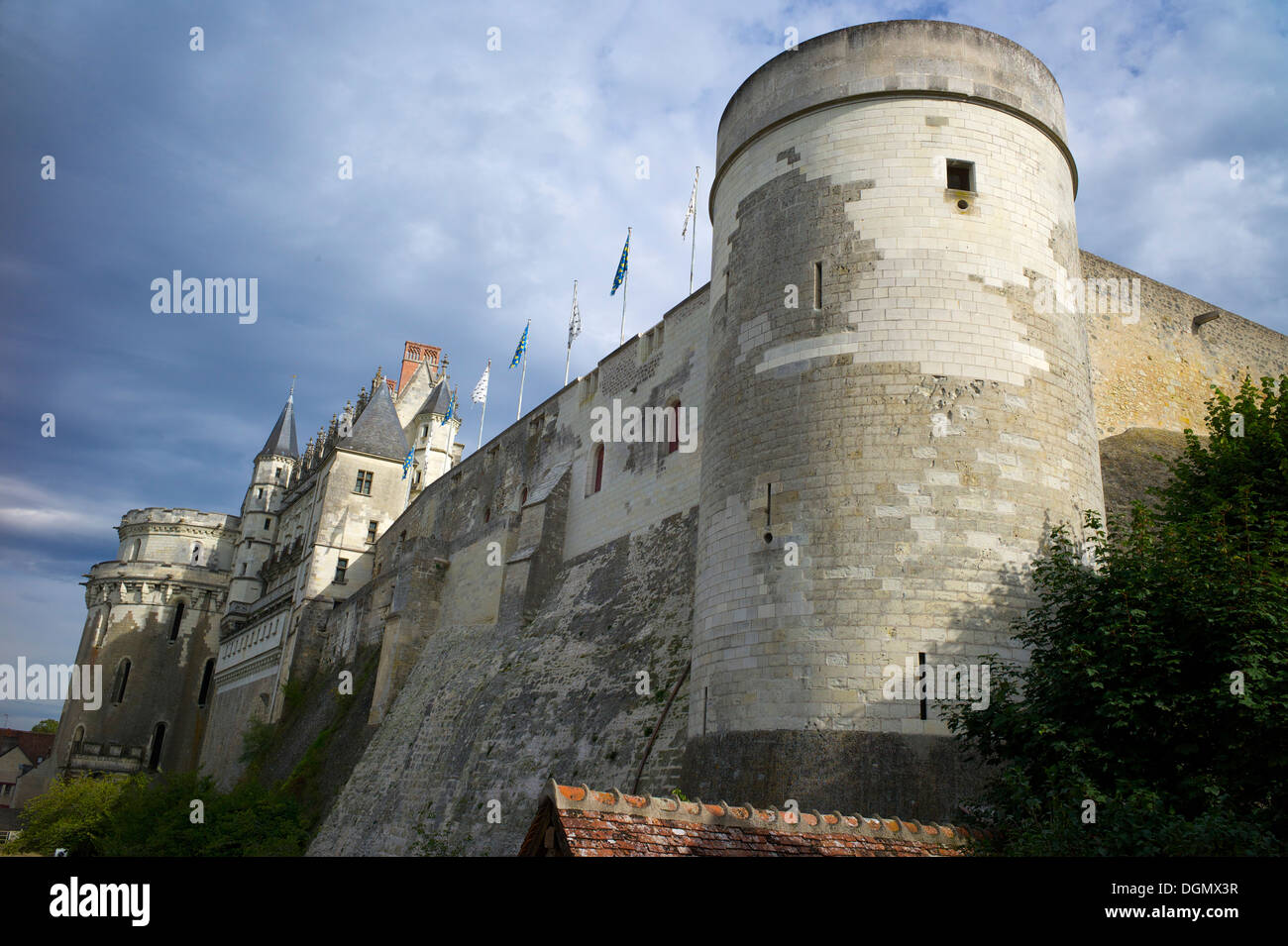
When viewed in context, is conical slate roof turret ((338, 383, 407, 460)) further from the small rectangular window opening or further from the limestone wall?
the small rectangular window opening

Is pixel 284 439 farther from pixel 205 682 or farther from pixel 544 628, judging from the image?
pixel 544 628

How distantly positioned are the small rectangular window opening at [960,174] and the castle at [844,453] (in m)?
0.06

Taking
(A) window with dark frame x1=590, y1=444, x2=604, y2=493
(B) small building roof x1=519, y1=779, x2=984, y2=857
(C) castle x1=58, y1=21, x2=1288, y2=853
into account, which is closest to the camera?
(B) small building roof x1=519, y1=779, x2=984, y2=857

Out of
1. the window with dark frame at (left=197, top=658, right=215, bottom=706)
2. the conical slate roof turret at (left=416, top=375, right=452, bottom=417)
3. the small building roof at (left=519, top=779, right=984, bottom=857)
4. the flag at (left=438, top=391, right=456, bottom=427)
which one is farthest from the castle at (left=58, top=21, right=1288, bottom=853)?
the window with dark frame at (left=197, top=658, right=215, bottom=706)

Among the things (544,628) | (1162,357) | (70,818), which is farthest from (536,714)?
(70,818)

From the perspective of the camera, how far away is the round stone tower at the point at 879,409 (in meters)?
10.4

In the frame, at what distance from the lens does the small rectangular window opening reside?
1250 cm

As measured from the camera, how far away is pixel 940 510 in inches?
431

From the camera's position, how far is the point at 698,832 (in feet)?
22.8

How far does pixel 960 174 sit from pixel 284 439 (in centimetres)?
5315

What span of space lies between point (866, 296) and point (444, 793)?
13011 millimetres

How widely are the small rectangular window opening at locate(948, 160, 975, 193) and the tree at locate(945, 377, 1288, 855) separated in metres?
4.98

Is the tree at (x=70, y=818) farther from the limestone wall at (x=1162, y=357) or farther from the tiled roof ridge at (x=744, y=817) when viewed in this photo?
the limestone wall at (x=1162, y=357)
